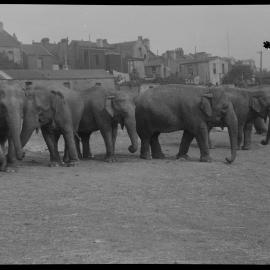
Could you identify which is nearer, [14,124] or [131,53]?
Answer: [14,124]

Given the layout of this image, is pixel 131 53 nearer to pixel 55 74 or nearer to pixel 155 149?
pixel 55 74

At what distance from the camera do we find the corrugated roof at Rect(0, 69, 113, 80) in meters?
39.3

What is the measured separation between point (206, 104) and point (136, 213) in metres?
5.59

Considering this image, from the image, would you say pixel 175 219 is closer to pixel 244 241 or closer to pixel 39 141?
pixel 244 241

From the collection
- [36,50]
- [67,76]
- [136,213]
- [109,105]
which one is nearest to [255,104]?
[109,105]

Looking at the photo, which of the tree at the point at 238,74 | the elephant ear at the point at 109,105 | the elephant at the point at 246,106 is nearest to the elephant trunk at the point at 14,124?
the elephant ear at the point at 109,105

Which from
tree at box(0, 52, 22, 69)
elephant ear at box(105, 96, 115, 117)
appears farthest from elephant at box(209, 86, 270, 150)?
tree at box(0, 52, 22, 69)

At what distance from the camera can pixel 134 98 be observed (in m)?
11.9

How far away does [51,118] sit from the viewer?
10492mm

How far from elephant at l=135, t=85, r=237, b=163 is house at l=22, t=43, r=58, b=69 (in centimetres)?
3303
